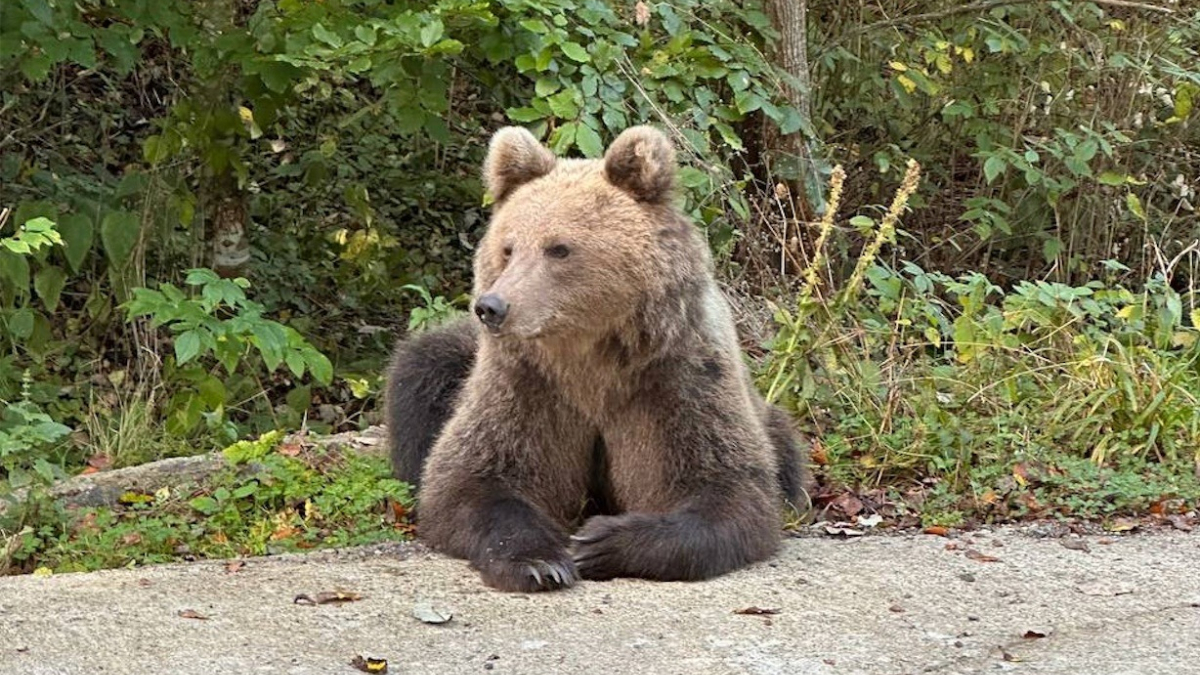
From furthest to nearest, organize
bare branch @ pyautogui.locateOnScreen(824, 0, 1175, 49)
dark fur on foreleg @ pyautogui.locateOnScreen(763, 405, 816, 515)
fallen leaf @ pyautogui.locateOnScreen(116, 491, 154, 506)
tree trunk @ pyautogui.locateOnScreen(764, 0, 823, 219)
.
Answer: bare branch @ pyautogui.locateOnScreen(824, 0, 1175, 49) < tree trunk @ pyautogui.locateOnScreen(764, 0, 823, 219) < fallen leaf @ pyautogui.locateOnScreen(116, 491, 154, 506) < dark fur on foreleg @ pyautogui.locateOnScreen(763, 405, 816, 515)

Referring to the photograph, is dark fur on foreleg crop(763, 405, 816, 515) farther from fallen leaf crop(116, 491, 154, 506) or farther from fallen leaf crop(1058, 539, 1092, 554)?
fallen leaf crop(116, 491, 154, 506)

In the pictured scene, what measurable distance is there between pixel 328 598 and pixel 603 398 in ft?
3.72

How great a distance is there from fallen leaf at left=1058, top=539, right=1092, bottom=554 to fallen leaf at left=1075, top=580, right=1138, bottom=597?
461 mm

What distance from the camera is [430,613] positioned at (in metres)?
4.30

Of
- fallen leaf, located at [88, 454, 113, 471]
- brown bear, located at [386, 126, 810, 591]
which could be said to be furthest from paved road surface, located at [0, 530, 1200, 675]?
fallen leaf, located at [88, 454, 113, 471]

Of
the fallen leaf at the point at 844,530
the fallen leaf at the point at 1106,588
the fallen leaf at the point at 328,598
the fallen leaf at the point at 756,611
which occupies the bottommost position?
the fallen leaf at the point at 844,530

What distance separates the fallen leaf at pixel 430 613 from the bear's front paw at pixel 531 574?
0.29 metres

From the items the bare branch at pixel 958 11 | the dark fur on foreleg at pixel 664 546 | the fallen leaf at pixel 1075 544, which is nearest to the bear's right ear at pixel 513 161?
the dark fur on foreleg at pixel 664 546

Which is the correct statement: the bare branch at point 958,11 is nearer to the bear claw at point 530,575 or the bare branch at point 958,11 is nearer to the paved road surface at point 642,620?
the paved road surface at point 642,620

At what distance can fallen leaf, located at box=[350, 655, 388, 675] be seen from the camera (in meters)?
3.86

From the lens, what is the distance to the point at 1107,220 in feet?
31.2

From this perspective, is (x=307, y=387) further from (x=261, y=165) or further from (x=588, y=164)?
(x=588, y=164)

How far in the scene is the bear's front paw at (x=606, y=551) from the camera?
477cm

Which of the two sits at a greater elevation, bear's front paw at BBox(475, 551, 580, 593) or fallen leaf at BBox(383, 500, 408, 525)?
bear's front paw at BBox(475, 551, 580, 593)
